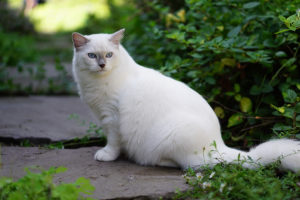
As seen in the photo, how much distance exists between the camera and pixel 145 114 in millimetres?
2906

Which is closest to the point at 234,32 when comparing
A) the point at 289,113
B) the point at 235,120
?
the point at 235,120

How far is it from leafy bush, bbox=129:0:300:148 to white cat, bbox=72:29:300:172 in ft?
2.15

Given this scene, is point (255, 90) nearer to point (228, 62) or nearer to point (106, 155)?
point (228, 62)

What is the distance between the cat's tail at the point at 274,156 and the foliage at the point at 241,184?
0.05m

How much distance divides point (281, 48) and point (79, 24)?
335 inches

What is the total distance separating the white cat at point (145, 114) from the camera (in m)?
2.75

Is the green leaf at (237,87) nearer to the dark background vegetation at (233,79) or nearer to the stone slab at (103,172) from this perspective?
the dark background vegetation at (233,79)

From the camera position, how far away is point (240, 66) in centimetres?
373

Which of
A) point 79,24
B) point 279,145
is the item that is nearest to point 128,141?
point 279,145

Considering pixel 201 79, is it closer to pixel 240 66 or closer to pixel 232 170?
pixel 240 66

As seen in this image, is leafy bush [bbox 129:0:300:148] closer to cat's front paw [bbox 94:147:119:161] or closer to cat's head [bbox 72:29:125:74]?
cat's head [bbox 72:29:125:74]

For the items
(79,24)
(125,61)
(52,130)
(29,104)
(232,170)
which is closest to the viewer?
(232,170)

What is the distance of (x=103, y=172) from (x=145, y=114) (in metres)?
0.56

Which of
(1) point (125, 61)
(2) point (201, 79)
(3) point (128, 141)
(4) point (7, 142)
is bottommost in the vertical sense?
(4) point (7, 142)
